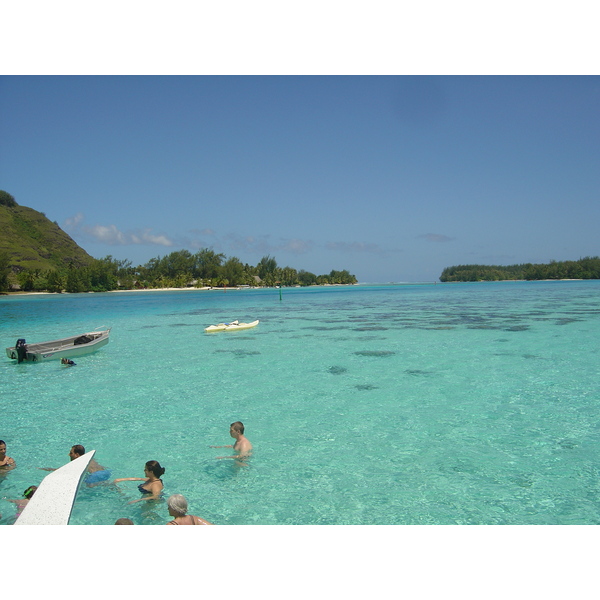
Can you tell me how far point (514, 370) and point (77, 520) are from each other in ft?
45.2

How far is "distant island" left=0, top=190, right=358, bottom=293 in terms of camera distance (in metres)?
108

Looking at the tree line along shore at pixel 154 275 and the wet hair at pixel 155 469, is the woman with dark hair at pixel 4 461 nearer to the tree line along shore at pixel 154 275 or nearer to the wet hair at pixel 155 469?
the wet hair at pixel 155 469

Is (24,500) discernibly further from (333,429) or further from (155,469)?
(333,429)

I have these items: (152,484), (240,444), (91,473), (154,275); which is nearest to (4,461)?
(91,473)

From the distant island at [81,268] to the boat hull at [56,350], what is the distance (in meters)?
89.2

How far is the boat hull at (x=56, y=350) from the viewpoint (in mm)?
18156

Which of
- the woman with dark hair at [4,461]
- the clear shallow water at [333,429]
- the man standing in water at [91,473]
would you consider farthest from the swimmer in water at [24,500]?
the woman with dark hair at [4,461]

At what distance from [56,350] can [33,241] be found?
14645 cm

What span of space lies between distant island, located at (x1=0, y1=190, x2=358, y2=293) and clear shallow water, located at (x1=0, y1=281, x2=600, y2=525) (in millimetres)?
97211

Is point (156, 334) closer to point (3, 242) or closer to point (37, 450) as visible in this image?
point (37, 450)

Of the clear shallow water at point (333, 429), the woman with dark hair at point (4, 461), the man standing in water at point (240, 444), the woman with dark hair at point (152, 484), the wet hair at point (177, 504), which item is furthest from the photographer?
the man standing in water at point (240, 444)

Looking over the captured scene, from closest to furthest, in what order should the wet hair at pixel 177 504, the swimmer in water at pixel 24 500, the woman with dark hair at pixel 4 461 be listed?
the wet hair at pixel 177 504
the swimmer in water at pixel 24 500
the woman with dark hair at pixel 4 461

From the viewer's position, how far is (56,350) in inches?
734

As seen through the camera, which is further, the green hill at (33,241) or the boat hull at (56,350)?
the green hill at (33,241)
